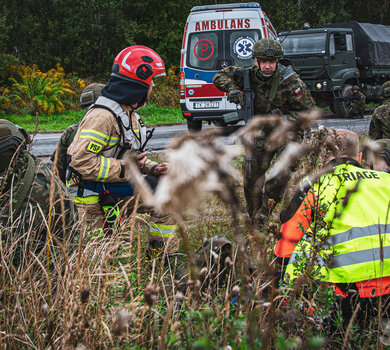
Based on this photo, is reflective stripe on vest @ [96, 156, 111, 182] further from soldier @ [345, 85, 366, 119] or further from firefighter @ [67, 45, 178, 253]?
soldier @ [345, 85, 366, 119]

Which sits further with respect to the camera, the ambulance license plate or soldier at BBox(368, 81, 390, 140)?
the ambulance license plate

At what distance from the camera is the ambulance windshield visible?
45.5 feet

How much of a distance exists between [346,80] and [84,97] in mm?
11764

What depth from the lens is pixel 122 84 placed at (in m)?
3.28

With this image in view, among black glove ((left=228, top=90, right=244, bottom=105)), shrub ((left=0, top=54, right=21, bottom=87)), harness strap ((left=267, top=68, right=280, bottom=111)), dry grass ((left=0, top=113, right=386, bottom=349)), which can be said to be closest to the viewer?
dry grass ((left=0, top=113, right=386, bottom=349))

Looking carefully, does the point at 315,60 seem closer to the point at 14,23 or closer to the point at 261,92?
the point at 261,92

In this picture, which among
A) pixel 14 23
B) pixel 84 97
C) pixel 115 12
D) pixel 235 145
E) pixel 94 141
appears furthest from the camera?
pixel 115 12

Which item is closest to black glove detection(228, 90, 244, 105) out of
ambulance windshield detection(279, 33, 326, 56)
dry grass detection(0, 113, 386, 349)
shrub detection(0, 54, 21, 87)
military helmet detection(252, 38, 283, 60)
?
military helmet detection(252, 38, 283, 60)

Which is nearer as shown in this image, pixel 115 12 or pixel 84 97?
pixel 84 97

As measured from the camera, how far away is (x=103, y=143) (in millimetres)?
3168

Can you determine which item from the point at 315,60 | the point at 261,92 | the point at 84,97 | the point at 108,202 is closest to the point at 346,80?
the point at 315,60

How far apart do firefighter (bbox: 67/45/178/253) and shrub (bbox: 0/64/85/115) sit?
11.9m

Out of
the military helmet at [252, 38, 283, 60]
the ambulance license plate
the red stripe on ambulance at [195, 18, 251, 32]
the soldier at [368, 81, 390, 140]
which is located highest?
the military helmet at [252, 38, 283, 60]

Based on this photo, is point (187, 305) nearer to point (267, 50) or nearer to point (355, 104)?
point (267, 50)
